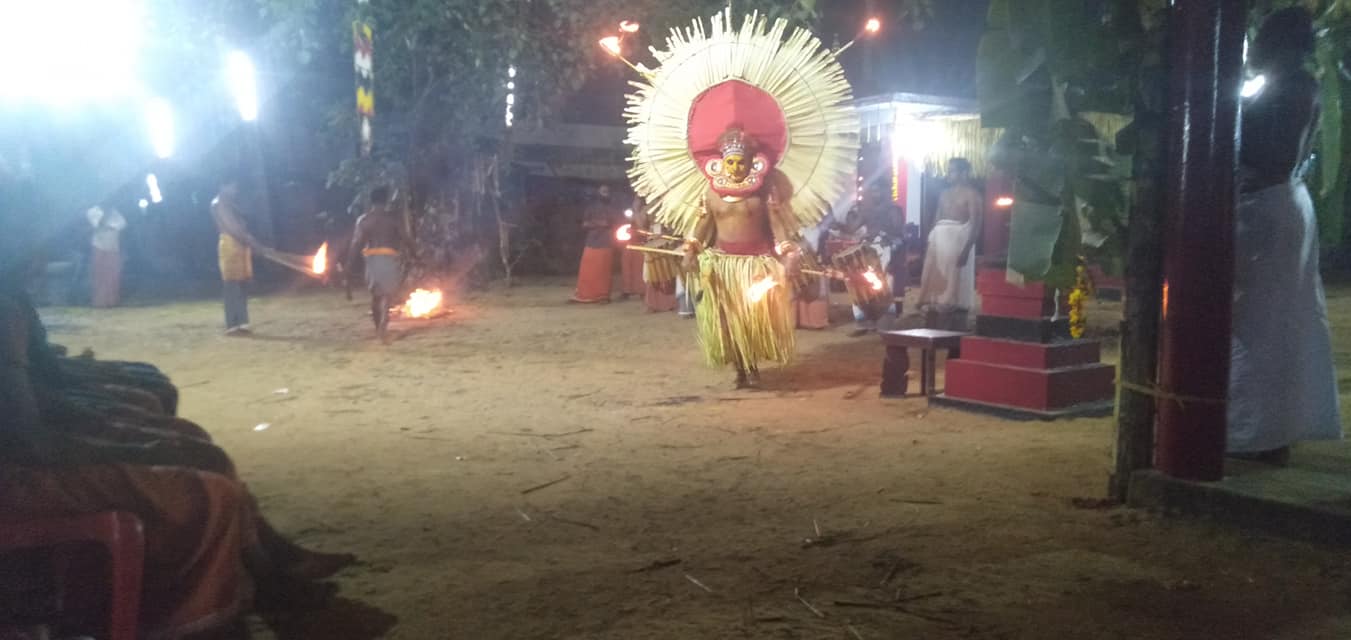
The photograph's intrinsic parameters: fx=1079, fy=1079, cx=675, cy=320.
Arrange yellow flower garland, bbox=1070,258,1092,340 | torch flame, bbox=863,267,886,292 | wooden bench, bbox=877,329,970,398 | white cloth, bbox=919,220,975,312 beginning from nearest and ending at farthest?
yellow flower garland, bbox=1070,258,1092,340 → wooden bench, bbox=877,329,970,398 → torch flame, bbox=863,267,886,292 → white cloth, bbox=919,220,975,312

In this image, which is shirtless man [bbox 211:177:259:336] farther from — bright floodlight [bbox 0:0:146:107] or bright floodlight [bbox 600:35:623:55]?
bright floodlight [bbox 0:0:146:107]

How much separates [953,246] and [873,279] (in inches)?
44.9

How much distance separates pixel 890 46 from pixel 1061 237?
55.9 ft

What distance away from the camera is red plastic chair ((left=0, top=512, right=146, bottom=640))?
3.00m

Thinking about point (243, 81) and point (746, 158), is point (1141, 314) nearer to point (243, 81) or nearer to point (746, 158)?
point (746, 158)

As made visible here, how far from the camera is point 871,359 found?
1009 cm

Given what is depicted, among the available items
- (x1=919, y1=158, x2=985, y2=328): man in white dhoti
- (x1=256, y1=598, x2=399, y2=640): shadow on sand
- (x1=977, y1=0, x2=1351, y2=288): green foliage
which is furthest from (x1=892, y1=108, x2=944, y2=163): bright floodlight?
(x1=256, y1=598, x2=399, y2=640): shadow on sand

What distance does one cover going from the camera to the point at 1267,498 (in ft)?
14.8

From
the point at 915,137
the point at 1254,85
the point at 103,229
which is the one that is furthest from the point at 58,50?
the point at 915,137

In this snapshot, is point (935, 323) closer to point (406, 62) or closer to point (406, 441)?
point (406, 441)

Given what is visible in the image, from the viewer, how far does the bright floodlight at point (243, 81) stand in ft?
49.9

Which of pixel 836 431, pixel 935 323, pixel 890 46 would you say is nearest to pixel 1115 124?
pixel 935 323

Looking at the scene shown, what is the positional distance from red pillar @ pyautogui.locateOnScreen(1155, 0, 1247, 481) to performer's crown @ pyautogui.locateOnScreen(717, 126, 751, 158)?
355 cm

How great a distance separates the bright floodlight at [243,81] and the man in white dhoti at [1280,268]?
1341 cm
